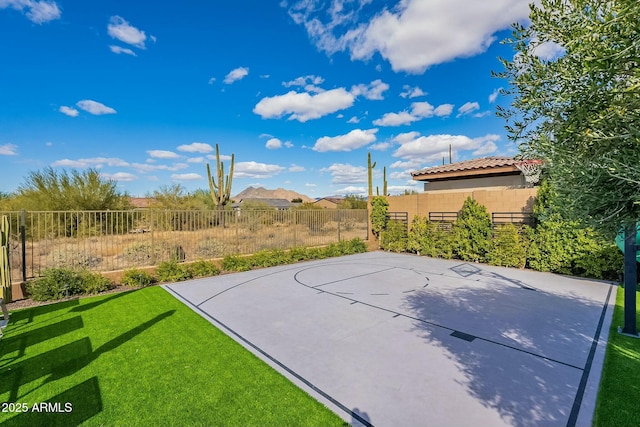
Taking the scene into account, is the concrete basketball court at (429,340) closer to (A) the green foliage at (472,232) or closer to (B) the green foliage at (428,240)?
(A) the green foliage at (472,232)

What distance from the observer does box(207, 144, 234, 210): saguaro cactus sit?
608 inches

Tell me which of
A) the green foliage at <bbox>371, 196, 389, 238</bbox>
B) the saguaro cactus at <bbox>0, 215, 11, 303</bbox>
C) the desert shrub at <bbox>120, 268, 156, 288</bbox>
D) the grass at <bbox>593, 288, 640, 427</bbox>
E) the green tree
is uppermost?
the green tree

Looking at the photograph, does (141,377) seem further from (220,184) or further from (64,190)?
(64,190)

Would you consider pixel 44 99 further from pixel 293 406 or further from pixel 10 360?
pixel 293 406

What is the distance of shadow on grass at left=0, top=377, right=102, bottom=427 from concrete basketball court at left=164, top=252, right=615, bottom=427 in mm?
1787

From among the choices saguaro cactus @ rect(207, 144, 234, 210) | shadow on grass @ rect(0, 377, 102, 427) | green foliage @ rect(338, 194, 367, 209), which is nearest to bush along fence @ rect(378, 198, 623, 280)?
shadow on grass @ rect(0, 377, 102, 427)

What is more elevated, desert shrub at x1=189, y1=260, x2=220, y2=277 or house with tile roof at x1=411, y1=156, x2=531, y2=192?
house with tile roof at x1=411, y1=156, x2=531, y2=192

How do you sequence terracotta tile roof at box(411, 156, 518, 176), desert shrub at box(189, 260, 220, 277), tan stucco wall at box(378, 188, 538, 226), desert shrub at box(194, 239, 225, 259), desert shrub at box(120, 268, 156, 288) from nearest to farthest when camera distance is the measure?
desert shrub at box(120, 268, 156, 288) < desert shrub at box(189, 260, 220, 277) < desert shrub at box(194, 239, 225, 259) < tan stucco wall at box(378, 188, 538, 226) < terracotta tile roof at box(411, 156, 518, 176)

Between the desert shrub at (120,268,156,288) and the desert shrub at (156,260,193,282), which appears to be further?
the desert shrub at (156,260,193,282)

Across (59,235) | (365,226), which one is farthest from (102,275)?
(365,226)

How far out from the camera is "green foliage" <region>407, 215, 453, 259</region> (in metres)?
11.6

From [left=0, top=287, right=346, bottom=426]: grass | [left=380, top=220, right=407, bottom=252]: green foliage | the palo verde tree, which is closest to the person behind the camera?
the palo verde tree

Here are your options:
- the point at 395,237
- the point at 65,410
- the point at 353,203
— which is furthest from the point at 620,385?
the point at 353,203

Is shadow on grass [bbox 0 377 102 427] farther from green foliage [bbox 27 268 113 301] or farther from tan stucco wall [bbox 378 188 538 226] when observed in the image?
tan stucco wall [bbox 378 188 538 226]
